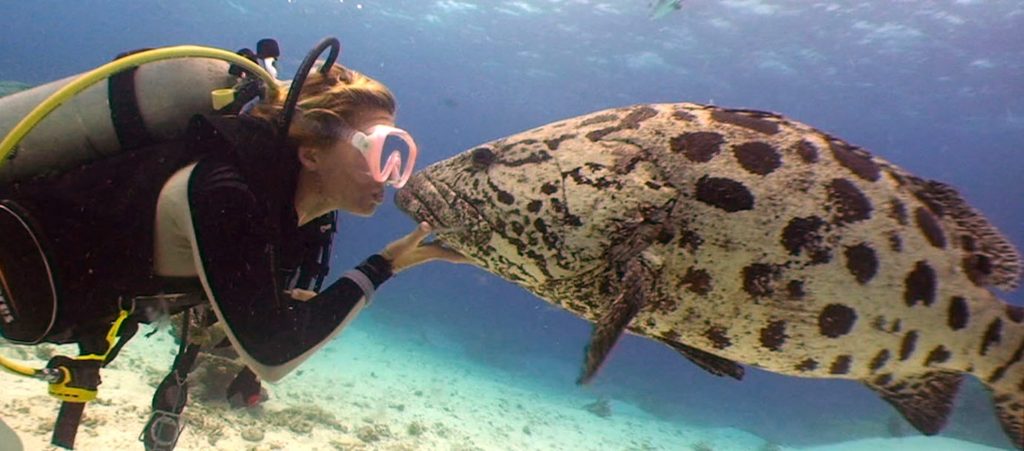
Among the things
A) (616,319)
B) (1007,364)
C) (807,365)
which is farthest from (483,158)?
(1007,364)

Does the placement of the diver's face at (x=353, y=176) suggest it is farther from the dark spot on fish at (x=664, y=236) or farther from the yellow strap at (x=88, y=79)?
the dark spot on fish at (x=664, y=236)

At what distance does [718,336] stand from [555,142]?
1.07 meters

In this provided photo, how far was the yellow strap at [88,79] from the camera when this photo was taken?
7.66 feet

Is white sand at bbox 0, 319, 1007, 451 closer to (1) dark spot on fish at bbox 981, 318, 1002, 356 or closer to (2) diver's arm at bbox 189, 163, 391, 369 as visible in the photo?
(2) diver's arm at bbox 189, 163, 391, 369

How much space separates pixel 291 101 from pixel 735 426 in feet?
78.7

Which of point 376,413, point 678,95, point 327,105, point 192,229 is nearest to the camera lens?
point 192,229

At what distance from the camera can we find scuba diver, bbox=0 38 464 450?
88.7 inches

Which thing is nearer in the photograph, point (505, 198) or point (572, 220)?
point (572, 220)

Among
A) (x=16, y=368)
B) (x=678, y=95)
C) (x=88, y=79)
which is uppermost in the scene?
(x=678, y=95)

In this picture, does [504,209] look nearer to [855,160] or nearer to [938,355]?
[855,160]

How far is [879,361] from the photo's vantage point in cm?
236

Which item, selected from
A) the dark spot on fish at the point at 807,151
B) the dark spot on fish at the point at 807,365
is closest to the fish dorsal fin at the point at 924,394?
the dark spot on fish at the point at 807,365

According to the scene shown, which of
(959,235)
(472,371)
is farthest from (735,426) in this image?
(959,235)

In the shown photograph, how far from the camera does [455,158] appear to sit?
289 centimetres
